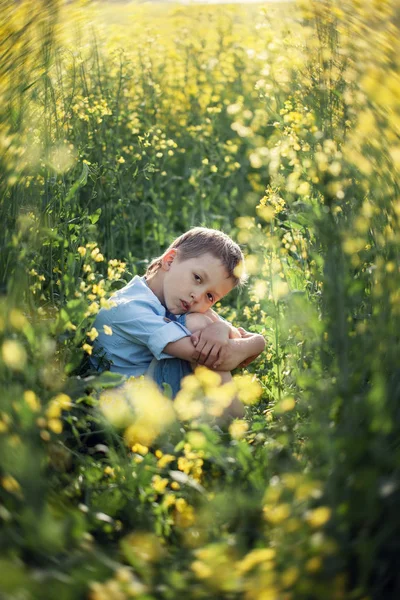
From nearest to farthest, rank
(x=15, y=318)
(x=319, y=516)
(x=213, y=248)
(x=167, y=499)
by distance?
(x=319, y=516) < (x=15, y=318) < (x=167, y=499) < (x=213, y=248)

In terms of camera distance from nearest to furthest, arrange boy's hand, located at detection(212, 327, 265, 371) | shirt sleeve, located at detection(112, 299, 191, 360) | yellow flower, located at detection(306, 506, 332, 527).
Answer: yellow flower, located at detection(306, 506, 332, 527)
shirt sleeve, located at detection(112, 299, 191, 360)
boy's hand, located at detection(212, 327, 265, 371)

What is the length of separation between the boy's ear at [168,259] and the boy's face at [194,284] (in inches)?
2.9

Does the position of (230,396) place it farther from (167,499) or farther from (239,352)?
(239,352)

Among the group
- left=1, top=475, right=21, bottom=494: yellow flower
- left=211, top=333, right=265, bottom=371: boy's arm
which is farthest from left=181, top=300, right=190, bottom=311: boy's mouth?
left=1, top=475, right=21, bottom=494: yellow flower

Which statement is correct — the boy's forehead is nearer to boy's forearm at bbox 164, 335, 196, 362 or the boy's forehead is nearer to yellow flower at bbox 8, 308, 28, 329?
boy's forearm at bbox 164, 335, 196, 362

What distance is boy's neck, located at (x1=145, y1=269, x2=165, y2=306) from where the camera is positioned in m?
2.80

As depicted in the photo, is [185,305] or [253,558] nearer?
[253,558]

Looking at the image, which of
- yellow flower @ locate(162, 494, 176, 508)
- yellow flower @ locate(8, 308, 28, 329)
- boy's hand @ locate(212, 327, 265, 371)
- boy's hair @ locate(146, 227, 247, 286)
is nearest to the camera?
yellow flower @ locate(8, 308, 28, 329)

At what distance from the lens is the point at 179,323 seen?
262 cm

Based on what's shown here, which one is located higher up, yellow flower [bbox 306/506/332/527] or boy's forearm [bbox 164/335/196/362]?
yellow flower [bbox 306/506/332/527]

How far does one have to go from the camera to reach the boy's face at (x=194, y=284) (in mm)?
2678

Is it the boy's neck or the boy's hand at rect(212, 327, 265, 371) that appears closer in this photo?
the boy's hand at rect(212, 327, 265, 371)

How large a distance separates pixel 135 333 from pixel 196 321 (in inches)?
9.4

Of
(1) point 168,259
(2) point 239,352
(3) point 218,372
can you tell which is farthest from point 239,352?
(1) point 168,259
